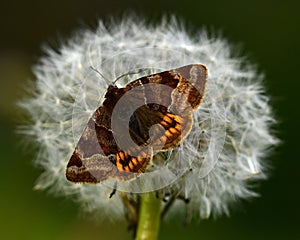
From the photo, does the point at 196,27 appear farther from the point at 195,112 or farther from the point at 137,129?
the point at 137,129

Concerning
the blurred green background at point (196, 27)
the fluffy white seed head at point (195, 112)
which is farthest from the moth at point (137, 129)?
the blurred green background at point (196, 27)

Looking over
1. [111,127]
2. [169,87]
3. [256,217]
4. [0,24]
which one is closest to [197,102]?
[169,87]

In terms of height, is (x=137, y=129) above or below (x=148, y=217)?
above

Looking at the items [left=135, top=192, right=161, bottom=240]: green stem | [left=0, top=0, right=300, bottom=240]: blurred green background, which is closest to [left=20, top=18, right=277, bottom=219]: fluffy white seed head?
[left=135, top=192, right=161, bottom=240]: green stem

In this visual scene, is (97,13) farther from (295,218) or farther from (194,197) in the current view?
(194,197)

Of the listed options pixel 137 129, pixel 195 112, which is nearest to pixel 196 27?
pixel 195 112

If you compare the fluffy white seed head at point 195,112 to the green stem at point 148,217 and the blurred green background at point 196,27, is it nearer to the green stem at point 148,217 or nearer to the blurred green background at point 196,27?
the green stem at point 148,217

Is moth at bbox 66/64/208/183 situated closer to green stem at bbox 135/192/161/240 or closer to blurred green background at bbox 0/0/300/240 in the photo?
green stem at bbox 135/192/161/240
